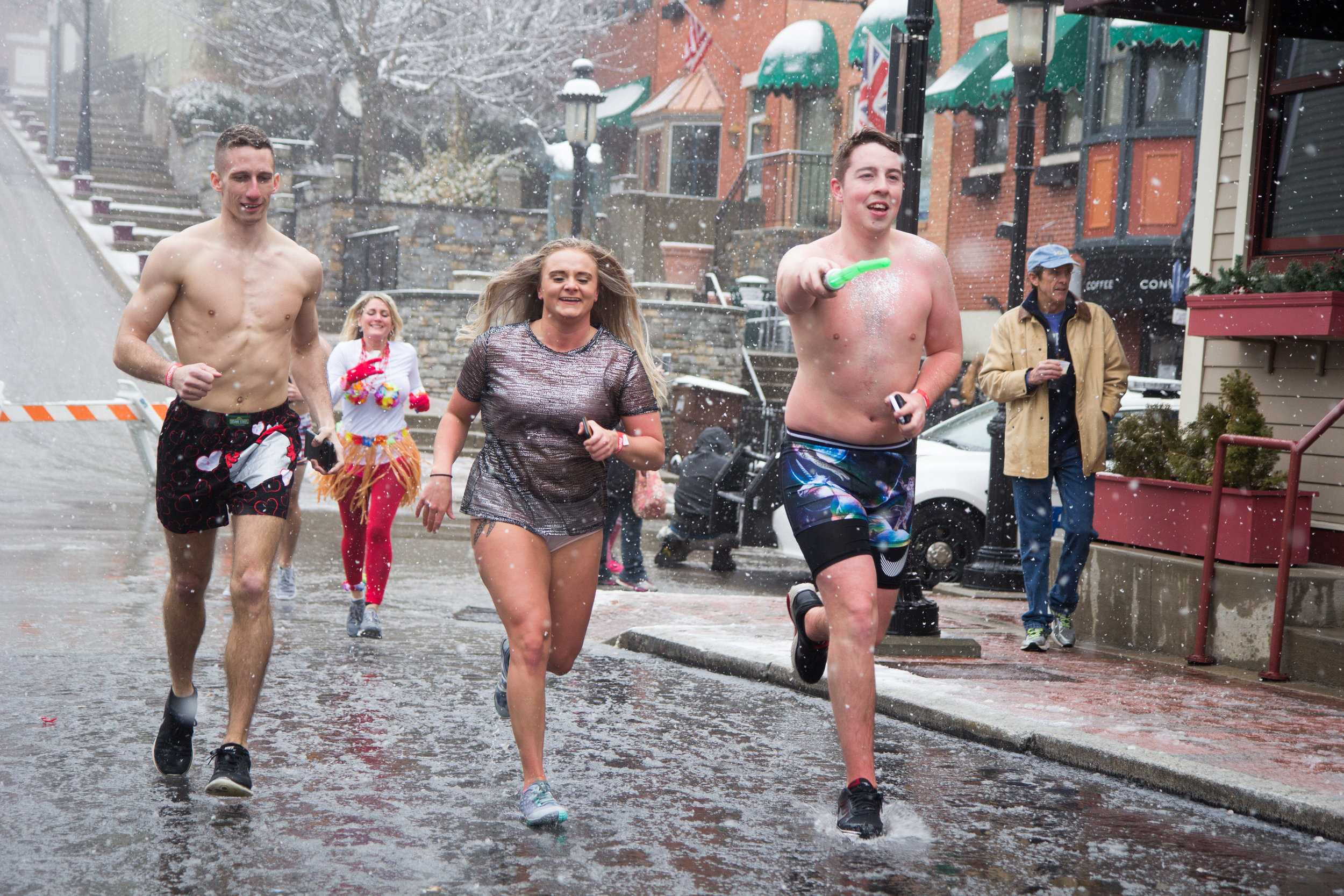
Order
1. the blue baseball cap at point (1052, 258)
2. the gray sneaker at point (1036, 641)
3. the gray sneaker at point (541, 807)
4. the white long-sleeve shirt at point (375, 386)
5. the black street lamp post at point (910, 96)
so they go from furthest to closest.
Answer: the white long-sleeve shirt at point (375, 386), the gray sneaker at point (1036, 641), the blue baseball cap at point (1052, 258), the black street lamp post at point (910, 96), the gray sneaker at point (541, 807)

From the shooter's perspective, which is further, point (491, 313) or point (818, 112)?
point (818, 112)

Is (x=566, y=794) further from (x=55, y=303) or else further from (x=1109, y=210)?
(x=55, y=303)

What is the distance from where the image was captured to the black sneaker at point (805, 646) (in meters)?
5.28

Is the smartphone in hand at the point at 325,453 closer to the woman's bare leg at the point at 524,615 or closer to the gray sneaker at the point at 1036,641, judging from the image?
the woman's bare leg at the point at 524,615

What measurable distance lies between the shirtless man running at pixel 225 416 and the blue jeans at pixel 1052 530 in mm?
4345

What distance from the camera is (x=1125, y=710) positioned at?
6535 millimetres

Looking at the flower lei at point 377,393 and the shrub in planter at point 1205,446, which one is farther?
the flower lei at point 377,393

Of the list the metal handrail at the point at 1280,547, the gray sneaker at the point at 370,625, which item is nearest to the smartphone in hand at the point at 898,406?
the metal handrail at the point at 1280,547

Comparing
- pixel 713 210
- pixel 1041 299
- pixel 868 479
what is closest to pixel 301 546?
pixel 1041 299

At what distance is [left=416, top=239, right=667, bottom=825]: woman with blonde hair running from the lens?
4.82 metres

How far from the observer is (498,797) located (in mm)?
4957

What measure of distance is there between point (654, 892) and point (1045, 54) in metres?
10.2

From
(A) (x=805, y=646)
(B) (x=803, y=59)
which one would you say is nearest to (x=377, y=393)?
(A) (x=805, y=646)

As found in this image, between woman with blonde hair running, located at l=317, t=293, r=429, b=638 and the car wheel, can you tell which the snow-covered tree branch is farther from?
woman with blonde hair running, located at l=317, t=293, r=429, b=638
